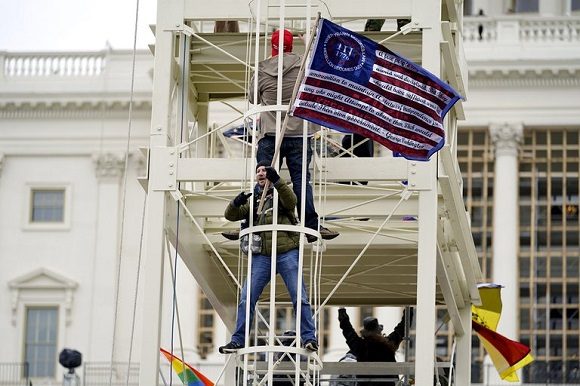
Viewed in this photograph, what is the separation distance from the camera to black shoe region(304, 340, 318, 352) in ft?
66.2

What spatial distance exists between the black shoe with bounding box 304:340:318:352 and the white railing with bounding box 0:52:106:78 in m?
48.4

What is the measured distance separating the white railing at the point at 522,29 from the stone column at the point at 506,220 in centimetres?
304

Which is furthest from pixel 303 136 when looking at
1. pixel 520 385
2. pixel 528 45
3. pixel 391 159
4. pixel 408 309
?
pixel 528 45

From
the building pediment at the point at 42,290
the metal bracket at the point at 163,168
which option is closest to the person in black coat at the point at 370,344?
the metal bracket at the point at 163,168

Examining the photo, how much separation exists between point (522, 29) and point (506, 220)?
6734mm

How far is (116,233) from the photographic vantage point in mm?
66375

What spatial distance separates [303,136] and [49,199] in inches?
1866

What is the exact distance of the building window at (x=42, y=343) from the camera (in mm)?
65812

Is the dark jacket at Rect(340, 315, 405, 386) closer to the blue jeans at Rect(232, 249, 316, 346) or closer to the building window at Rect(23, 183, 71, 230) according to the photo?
the blue jeans at Rect(232, 249, 316, 346)

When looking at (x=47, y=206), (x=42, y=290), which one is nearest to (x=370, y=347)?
(x=42, y=290)

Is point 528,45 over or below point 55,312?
over

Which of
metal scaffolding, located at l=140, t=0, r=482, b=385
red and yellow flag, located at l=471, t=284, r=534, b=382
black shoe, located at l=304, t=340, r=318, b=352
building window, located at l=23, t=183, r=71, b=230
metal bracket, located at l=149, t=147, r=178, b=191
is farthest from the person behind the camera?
building window, located at l=23, t=183, r=71, b=230

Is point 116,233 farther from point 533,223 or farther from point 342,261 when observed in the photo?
point 342,261

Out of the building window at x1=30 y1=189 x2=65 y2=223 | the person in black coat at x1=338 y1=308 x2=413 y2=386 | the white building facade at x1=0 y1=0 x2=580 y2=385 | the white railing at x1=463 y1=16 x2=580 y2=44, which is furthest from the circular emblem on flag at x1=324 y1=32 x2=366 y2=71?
the building window at x1=30 y1=189 x2=65 y2=223
